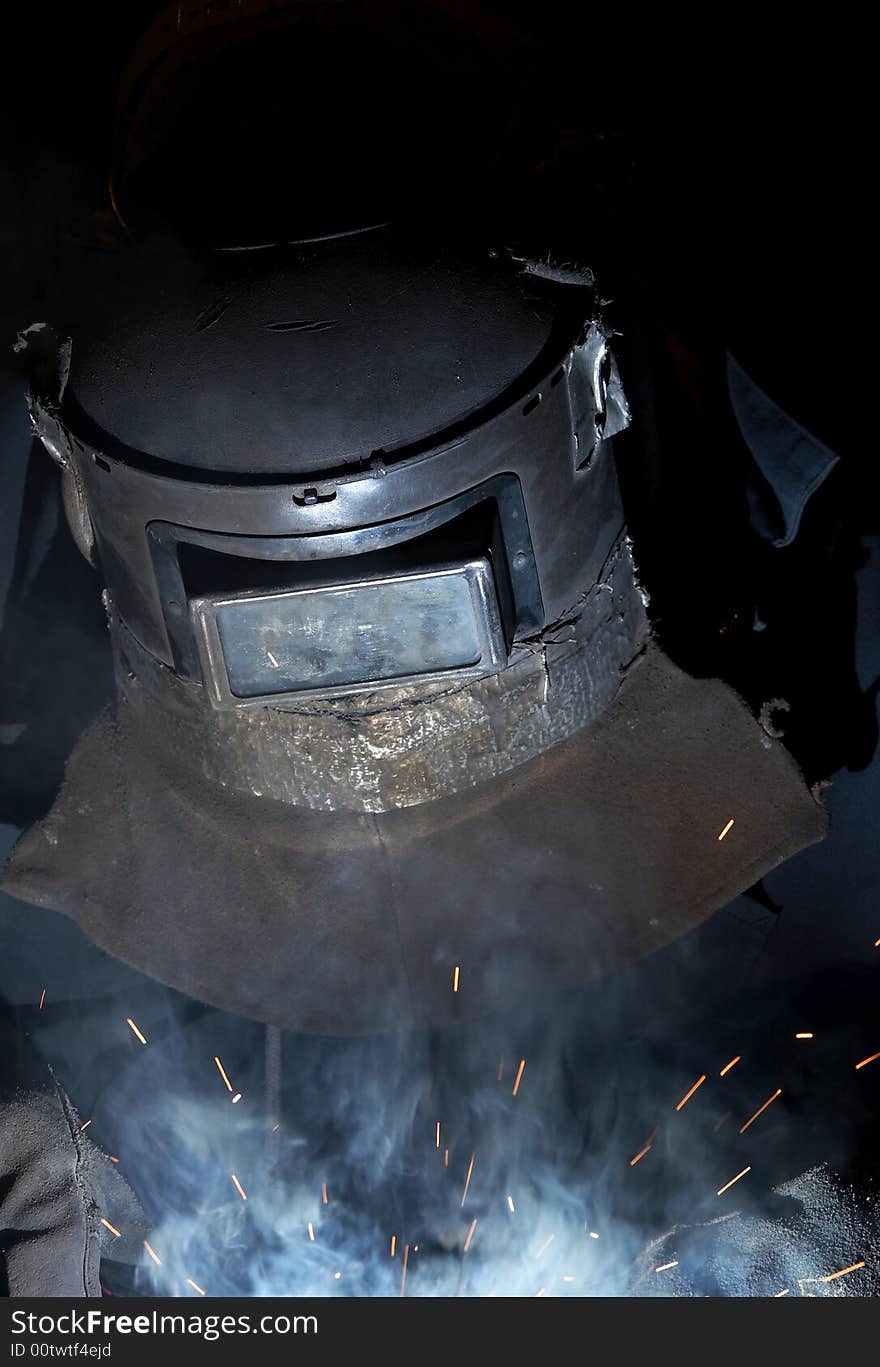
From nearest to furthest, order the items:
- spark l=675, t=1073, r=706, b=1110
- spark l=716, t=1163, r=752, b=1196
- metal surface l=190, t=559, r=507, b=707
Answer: metal surface l=190, t=559, r=507, b=707
spark l=716, t=1163, r=752, b=1196
spark l=675, t=1073, r=706, b=1110

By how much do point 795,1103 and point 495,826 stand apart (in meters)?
0.96

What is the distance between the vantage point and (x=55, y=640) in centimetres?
299

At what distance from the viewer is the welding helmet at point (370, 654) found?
1.89 meters

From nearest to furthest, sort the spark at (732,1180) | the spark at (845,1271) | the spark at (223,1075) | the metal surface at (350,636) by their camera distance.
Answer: the metal surface at (350,636)
the spark at (845,1271)
the spark at (732,1180)
the spark at (223,1075)

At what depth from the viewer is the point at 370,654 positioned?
1.93m

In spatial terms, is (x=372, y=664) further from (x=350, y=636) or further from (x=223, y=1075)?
(x=223, y=1075)

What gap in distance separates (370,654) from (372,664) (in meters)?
0.02

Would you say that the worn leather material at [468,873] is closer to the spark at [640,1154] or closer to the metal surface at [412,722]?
the metal surface at [412,722]

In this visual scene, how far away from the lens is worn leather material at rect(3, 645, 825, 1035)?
2.18 meters

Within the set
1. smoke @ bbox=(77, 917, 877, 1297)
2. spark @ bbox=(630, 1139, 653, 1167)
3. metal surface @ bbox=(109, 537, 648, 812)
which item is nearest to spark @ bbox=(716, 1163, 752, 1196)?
smoke @ bbox=(77, 917, 877, 1297)

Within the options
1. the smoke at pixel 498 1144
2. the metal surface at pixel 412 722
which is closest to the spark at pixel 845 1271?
the smoke at pixel 498 1144

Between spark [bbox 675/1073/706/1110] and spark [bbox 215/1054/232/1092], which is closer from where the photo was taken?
spark [bbox 675/1073/706/1110]

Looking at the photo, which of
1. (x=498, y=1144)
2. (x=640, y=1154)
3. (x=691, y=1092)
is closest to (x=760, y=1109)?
(x=691, y=1092)

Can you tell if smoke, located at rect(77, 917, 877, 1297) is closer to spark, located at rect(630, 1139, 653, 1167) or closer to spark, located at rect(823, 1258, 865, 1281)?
spark, located at rect(630, 1139, 653, 1167)
